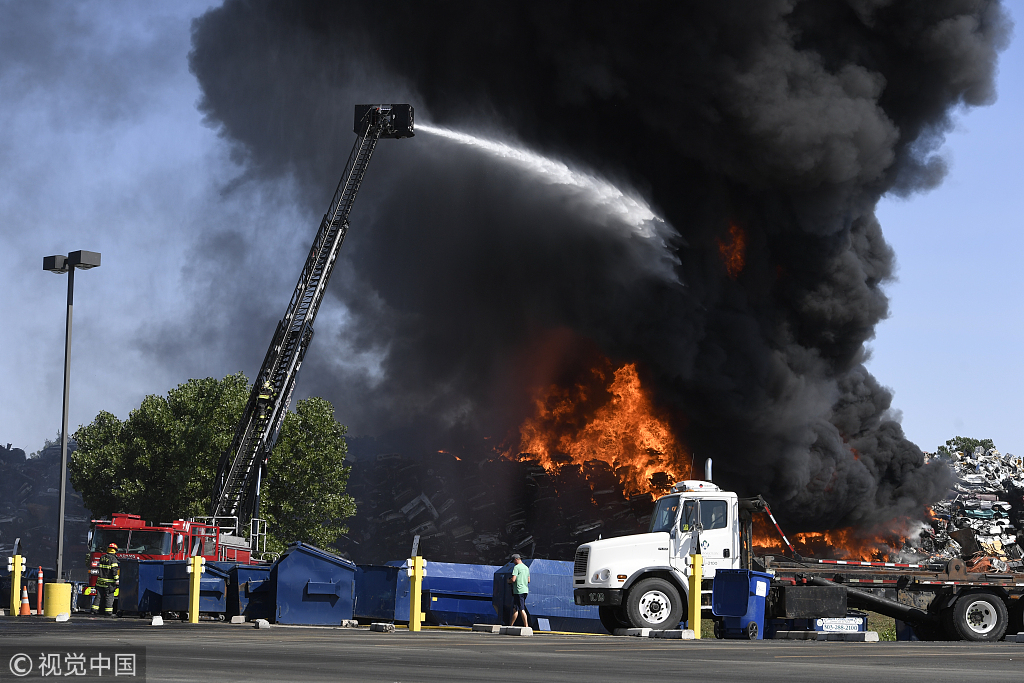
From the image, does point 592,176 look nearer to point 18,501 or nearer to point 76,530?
point 76,530

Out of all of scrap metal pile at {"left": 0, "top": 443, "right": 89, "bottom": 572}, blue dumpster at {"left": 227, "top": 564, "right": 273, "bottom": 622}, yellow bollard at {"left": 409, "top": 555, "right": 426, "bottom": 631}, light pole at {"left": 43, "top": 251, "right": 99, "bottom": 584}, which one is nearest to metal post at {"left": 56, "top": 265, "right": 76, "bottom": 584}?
light pole at {"left": 43, "top": 251, "right": 99, "bottom": 584}

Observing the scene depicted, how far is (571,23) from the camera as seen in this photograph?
46875 millimetres

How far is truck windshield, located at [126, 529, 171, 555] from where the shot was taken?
29562mm

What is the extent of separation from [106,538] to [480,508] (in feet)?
80.7

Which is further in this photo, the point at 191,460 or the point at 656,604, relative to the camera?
the point at 191,460

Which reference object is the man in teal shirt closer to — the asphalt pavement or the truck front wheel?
the truck front wheel

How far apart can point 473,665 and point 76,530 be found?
74.8m

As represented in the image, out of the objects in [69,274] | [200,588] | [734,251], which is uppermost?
[734,251]

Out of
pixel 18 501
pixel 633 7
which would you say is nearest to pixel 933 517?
pixel 633 7

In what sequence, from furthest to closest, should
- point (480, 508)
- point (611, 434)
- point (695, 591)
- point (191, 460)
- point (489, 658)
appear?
point (480, 508) → point (611, 434) → point (191, 460) → point (695, 591) → point (489, 658)

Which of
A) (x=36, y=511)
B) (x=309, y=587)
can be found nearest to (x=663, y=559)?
(x=309, y=587)

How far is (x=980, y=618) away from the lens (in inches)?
838

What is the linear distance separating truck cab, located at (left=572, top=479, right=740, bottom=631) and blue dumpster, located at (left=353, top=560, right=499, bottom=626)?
407cm

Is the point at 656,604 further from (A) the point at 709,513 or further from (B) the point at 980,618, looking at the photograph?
(B) the point at 980,618
